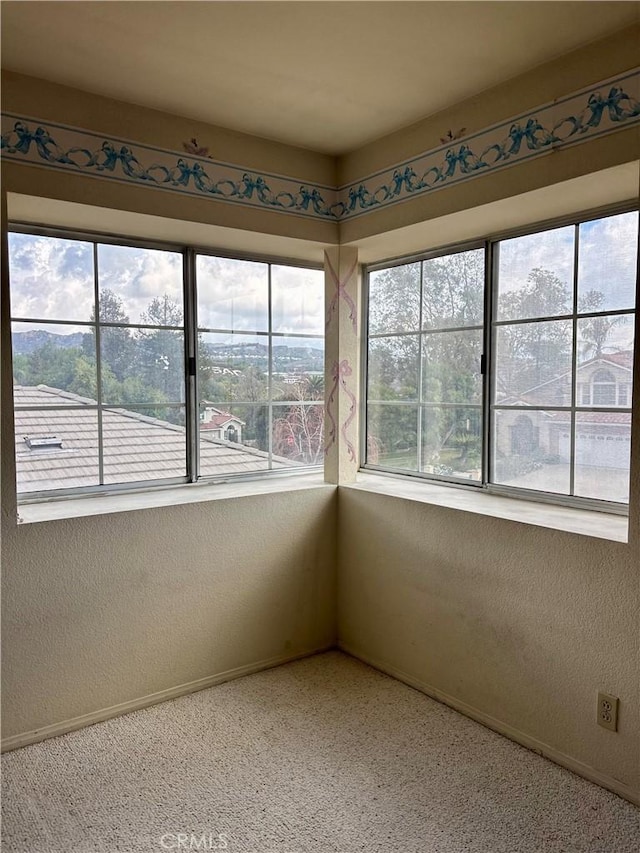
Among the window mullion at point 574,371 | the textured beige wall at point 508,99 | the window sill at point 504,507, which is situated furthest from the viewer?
the window mullion at point 574,371

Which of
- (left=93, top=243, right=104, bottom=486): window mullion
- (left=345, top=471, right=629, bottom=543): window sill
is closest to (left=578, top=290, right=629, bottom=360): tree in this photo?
(left=345, top=471, right=629, bottom=543): window sill

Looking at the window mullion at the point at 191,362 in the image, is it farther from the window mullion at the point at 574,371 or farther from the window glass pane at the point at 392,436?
the window mullion at the point at 574,371

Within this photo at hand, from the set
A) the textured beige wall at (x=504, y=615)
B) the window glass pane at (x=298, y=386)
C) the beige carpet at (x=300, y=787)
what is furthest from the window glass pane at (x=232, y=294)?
the beige carpet at (x=300, y=787)

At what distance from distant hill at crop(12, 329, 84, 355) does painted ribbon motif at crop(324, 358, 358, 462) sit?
1194 millimetres

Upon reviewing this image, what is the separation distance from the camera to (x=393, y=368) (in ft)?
10.4

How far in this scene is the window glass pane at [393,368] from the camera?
307 centimetres

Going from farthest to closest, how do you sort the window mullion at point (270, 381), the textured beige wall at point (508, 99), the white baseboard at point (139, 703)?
the window mullion at point (270, 381) → the white baseboard at point (139, 703) → the textured beige wall at point (508, 99)

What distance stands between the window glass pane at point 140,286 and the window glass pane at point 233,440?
0.47 meters

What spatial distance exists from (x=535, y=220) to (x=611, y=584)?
4.61 feet

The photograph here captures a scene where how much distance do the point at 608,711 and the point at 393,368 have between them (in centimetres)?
176

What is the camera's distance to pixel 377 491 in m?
2.86

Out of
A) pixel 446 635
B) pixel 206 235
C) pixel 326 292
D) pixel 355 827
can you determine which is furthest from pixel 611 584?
pixel 206 235

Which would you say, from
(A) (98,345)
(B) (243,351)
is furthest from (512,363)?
(A) (98,345)

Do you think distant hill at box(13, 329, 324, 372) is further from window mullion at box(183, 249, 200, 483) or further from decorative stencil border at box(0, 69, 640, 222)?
decorative stencil border at box(0, 69, 640, 222)
